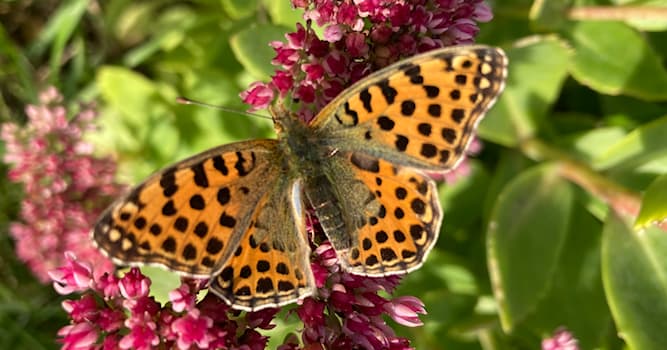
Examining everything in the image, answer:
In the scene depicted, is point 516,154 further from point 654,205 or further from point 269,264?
point 269,264

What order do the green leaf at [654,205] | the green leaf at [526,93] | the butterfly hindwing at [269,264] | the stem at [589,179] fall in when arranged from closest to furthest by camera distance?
the butterfly hindwing at [269,264]
the green leaf at [654,205]
the stem at [589,179]
the green leaf at [526,93]

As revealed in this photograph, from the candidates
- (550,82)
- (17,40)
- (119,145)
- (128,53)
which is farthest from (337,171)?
(17,40)

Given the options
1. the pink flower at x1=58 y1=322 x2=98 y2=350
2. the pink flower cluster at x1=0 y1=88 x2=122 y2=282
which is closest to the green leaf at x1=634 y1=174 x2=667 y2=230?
the pink flower at x1=58 y1=322 x2=98 y2=350

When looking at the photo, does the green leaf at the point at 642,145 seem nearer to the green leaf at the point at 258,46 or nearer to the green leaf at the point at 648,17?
the green leaf at the point at 648,17

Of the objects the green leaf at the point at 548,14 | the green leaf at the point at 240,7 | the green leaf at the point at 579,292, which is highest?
the green leaf at the point at 240,7

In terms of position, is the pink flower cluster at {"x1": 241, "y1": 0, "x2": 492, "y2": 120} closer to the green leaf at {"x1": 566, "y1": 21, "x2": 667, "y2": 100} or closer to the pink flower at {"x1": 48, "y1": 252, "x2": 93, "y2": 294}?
the pink flower at {"x1": 48, "y1": 252, "x2": 93, "y2": 294}

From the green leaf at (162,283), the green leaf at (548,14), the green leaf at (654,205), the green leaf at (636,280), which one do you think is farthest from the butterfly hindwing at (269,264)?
the green leaf at (548,14)

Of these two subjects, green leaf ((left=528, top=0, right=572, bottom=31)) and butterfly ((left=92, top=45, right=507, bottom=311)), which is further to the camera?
green leaf ((left=528, top=0, right=572, bottom=31))
